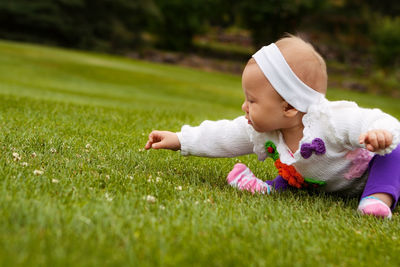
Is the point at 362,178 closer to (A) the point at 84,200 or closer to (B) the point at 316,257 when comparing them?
(B) the point at 316,257

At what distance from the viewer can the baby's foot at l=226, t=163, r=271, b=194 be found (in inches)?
111

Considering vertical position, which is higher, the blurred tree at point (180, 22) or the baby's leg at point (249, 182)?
the baby's leg at point (249, 182)

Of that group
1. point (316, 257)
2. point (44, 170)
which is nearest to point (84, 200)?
point (44, 170)

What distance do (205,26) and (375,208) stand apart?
1653 inches

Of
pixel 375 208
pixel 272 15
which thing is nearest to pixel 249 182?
pixel 375 208

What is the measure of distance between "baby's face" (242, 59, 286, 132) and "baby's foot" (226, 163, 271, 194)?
433 millimetres

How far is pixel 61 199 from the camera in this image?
201 centimetres

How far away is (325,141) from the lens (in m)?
2.64

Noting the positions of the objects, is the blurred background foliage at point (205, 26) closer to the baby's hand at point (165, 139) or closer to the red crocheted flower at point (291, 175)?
the red crocheted flower at point (291, 175)

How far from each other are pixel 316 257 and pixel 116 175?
1.37 m

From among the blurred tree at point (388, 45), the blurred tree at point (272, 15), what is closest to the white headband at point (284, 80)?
the blurred tree at point (388, 45)

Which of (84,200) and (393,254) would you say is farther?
(84,200)

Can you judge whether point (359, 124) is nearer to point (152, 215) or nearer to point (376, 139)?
point (376, 139)

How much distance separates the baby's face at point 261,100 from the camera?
8.68 ft
